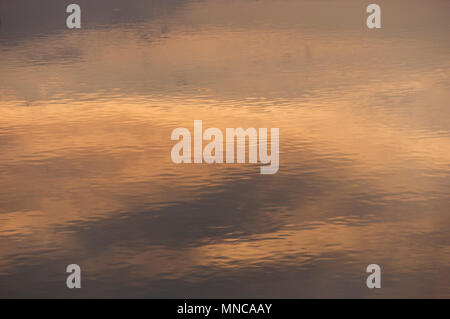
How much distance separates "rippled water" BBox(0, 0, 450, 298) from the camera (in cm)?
154

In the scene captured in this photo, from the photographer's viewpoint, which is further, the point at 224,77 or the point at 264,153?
the point at 224,77

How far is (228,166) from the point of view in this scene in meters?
1.99

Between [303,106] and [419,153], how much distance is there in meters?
0.54

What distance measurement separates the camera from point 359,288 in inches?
58.3

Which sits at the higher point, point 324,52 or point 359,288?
point 324,52

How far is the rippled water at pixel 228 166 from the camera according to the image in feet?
5.05

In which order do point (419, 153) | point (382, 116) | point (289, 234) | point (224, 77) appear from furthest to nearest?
1. point (224, 77)
2. point (382, 116)
3. point (419, 153)
4. point (289, 234)

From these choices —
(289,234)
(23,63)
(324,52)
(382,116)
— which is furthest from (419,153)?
(23,63)
